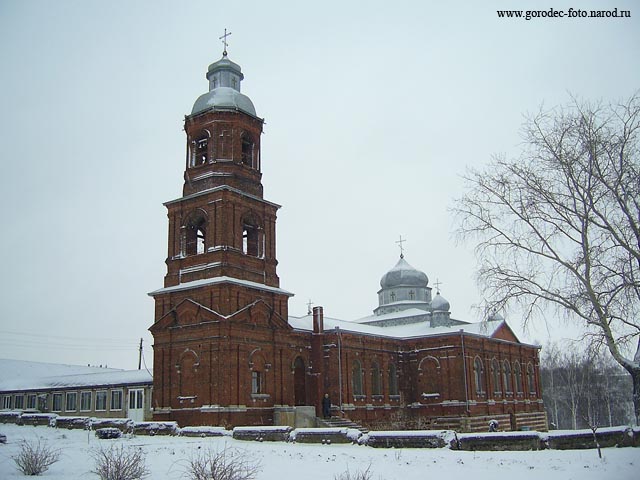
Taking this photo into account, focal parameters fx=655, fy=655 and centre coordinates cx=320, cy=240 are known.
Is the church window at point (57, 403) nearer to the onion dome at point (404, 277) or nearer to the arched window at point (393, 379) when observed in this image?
the arched window at point (393, 379)

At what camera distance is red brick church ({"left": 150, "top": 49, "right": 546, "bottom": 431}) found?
33156 mm

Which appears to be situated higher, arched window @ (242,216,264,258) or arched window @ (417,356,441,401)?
arched window @ (242,216,264,258)

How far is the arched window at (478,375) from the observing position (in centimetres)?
4662

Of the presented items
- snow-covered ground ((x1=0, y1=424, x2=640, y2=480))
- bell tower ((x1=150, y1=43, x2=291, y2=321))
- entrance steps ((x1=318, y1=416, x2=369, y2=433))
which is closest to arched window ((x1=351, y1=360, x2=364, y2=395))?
entrance steps ((x1=318, y1=416, x2=369, y2=433))

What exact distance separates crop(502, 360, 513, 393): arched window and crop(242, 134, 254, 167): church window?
1069 inches

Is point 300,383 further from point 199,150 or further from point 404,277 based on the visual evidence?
point 404,277

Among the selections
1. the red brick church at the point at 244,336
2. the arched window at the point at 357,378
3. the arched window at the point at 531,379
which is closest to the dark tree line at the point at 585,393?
the arched window at the point at 531,379

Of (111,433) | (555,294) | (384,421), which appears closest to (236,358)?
(111,433)

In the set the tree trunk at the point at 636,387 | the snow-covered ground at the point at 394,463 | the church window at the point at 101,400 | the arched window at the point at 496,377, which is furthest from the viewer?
the arched window at the point at 496,377

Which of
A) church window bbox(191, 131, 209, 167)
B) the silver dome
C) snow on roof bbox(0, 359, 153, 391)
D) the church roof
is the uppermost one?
the silver dome

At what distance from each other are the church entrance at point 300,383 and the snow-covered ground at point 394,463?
16761mm


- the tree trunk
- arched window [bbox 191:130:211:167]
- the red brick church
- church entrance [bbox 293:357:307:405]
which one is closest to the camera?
the tree trunk

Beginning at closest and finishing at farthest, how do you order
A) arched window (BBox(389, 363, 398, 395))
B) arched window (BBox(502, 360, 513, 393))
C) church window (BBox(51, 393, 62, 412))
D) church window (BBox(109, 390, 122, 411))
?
church window (BBox(109, 390, 122, 411)), arched window (BBox(389, 363, 398, 395)), church window (BBox(51, 393, 62, 412)), arched window (BBox(502, 360, 513, 393))

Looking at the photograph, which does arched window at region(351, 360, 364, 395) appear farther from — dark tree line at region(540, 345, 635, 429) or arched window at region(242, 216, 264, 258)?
dark tree line at region(540, 345, 635, 429)
